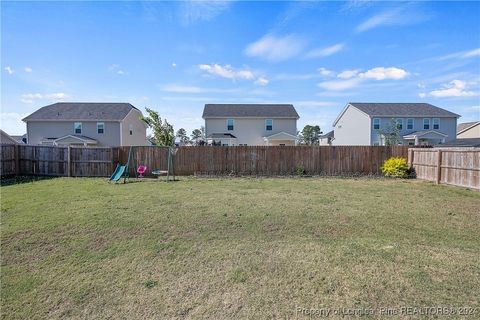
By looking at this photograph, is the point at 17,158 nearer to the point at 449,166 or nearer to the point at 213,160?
the point at 213,160

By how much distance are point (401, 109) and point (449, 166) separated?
2155 centimetres

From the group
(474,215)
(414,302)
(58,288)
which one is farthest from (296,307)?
(474,215)

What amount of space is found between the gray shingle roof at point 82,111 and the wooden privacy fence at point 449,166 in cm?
2524

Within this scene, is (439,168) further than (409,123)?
No

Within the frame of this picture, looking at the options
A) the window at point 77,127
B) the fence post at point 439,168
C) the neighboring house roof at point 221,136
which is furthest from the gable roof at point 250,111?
the fence post at point 439,168

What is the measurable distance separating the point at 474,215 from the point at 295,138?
2288 cm

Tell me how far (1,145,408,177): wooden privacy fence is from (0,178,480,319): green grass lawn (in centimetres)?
749

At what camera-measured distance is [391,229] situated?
17.9 ft

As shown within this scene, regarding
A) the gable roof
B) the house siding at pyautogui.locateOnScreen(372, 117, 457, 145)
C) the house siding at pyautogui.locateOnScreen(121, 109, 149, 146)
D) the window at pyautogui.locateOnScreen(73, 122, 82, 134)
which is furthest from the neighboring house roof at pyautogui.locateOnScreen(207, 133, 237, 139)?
the house siding at pyautogui.locateOnScreen(372, 117, 457, 145)

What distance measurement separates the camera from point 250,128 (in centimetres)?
2980

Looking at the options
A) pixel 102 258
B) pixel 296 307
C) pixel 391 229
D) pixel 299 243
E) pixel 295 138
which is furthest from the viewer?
pixel 295 138

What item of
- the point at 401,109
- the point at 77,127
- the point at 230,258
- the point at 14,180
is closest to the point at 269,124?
the point at 401,109

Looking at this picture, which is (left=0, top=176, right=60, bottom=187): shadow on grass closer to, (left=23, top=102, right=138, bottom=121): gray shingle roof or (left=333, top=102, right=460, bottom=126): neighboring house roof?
(left=23, top=102, right=138, bottom=121): gray shingle roof

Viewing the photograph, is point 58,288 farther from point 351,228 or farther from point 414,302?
point 351,228
